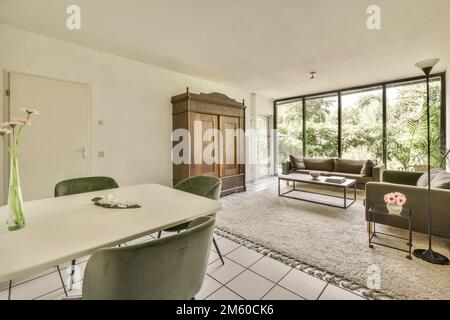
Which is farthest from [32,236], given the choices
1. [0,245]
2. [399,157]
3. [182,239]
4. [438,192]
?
[399,157]

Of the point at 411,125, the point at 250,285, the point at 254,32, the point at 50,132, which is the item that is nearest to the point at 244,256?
the point at 250,285

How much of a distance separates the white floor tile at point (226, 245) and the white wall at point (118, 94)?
81.2 inches

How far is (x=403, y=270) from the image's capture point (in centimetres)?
178

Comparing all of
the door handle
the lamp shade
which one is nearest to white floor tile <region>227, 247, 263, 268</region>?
the lamp shade

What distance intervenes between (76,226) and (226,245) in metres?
1.62

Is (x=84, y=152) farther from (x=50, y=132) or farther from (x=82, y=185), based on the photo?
(x=82, y=185)

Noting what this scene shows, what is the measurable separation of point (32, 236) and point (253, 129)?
5.53 m

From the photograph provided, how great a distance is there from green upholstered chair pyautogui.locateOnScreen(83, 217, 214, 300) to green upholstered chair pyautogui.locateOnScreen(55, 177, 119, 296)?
1.34m

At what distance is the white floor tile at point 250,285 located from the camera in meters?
1.57

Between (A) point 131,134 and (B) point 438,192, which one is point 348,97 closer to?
(B) point 438,192

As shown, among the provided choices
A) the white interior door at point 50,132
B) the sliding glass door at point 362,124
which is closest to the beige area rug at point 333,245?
the sliding glass door at point 362,124

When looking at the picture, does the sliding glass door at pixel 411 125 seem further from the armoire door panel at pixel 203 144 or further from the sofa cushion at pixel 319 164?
the armoire door panel at pixel 203 144

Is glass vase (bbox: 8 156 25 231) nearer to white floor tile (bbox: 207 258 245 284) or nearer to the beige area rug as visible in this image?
white floor tile (bbox: 207 258 245 284)

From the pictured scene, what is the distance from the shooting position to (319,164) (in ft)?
17.7
